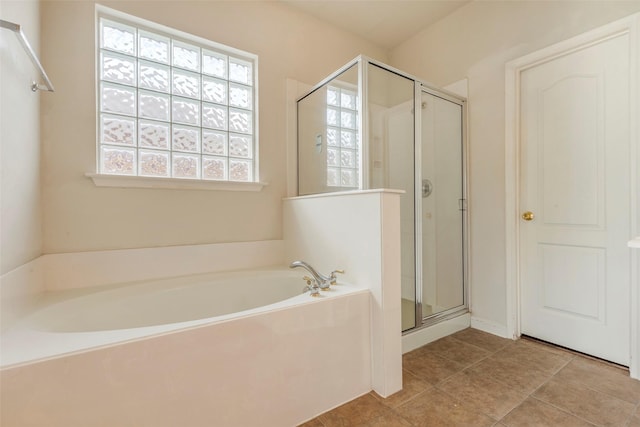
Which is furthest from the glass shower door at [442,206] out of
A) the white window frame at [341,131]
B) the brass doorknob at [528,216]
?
the white window frame at [341,131]

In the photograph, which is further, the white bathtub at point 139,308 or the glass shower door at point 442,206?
the glass shower door at point 442,206

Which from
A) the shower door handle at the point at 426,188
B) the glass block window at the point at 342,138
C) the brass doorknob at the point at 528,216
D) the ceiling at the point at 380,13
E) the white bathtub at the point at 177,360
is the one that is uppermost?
the ceiling at the point at 380,13

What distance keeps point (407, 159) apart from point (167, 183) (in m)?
1.67

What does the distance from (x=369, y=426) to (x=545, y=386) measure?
3.30ft

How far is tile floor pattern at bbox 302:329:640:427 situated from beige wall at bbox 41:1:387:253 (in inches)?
54.8

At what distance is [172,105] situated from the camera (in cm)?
193

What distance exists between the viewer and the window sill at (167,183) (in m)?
1.67

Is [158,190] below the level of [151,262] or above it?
above

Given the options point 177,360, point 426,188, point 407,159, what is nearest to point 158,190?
point 177,360

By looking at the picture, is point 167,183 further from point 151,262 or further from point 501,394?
point 501,394

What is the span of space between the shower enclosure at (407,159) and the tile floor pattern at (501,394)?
372mm

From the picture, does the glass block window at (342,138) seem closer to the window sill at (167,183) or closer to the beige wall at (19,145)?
the window sill at (167,183)

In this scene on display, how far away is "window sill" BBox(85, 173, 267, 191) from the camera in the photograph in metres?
1.67

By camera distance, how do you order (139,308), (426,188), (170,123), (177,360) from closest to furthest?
(177,360), (139,308), (170,123), (426,188)
